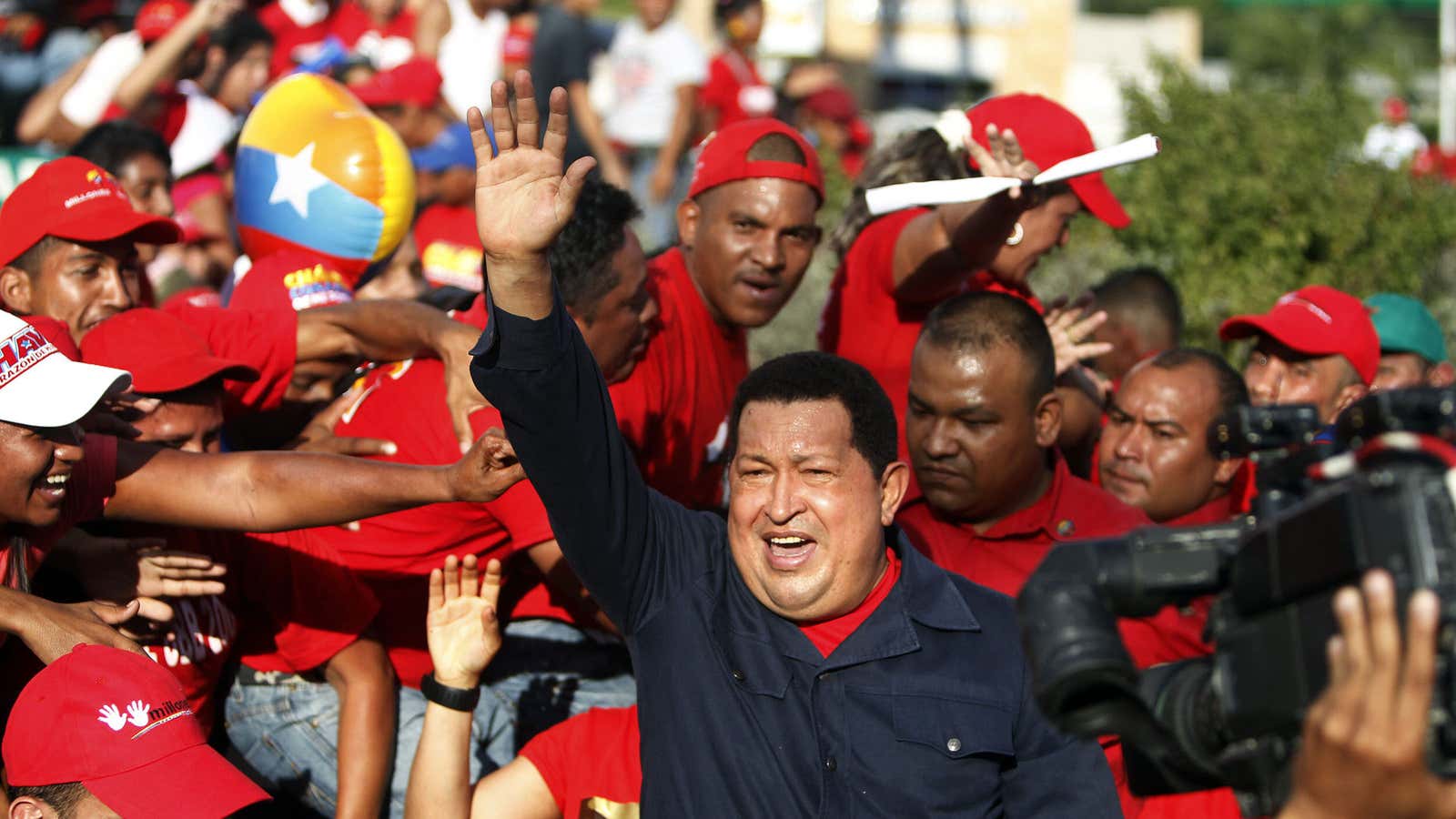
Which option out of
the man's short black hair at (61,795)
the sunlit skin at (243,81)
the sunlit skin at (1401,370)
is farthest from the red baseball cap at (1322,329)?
the sunlit skin at (243,81)

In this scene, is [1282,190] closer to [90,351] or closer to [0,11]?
[90,351]

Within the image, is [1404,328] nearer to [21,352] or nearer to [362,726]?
[362,726]

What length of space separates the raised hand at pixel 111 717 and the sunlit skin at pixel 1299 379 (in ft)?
12.7

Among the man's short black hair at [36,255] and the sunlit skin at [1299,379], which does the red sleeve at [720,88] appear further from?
the man's short black hair at [36,255]

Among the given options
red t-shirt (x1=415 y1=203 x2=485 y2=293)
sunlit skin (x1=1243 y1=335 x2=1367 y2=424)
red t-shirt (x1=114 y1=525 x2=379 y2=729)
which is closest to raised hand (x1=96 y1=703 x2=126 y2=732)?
red t-shirt (x1=114 y1=525 x2=379 y2=729)

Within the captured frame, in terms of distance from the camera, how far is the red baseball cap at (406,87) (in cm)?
811

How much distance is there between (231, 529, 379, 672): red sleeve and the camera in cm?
438

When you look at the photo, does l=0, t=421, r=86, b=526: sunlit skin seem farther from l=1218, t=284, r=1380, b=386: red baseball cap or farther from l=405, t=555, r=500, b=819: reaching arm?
l=1218, t=284, r=1380, b=386: red baseball cap

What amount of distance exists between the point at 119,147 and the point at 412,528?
7.66 ft

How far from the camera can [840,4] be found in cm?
1609

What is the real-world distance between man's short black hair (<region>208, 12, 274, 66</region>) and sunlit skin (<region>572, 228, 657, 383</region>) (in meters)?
4.82

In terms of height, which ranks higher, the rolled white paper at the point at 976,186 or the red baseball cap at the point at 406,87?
the red baseball cap at the point at 406,87

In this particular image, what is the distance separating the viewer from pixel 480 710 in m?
4.79

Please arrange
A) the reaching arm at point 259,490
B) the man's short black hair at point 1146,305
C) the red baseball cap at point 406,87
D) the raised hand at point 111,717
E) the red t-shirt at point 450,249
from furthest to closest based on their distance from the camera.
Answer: the red baseball cap at point 406,87, the red t-shirt at point 450,249, the man's short black hair at point 1146,305, the reaching arm at point 259,490, the raised hand at point 111,717
